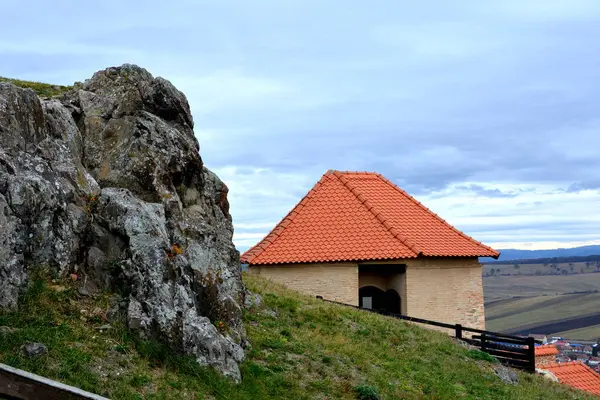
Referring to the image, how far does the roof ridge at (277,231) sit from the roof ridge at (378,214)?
91cm

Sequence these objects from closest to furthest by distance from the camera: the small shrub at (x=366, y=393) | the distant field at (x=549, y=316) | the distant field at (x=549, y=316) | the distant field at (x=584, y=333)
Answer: the small shrub at (x=366, y=393)
the distant field at (x=584, y=333)
the distant field at (x=549, y=316)
the distant field at (x=549, y=316)

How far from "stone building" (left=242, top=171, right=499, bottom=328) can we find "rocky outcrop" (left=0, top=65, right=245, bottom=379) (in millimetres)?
11957

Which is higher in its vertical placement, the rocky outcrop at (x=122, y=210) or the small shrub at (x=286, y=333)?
the rocky outcrop at (x=122, y=210)

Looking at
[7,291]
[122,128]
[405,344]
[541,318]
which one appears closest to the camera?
[7,291]

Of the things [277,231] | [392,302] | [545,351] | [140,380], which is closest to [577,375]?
[545,351]

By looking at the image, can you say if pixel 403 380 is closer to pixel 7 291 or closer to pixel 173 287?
pixel 173 287

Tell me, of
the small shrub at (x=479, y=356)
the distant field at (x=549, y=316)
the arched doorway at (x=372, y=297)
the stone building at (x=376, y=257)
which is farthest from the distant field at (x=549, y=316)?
the small shrub at (x=479, y=356)

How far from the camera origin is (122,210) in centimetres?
1214

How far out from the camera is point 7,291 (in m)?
9.99

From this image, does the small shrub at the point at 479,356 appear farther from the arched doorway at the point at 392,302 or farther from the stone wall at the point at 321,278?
the arched doorway at the point at 392,302

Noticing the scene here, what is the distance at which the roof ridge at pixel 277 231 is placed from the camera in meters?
28.0

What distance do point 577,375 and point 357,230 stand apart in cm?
1289

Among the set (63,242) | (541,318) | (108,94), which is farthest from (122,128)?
(541,318)

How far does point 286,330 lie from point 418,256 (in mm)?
11985
